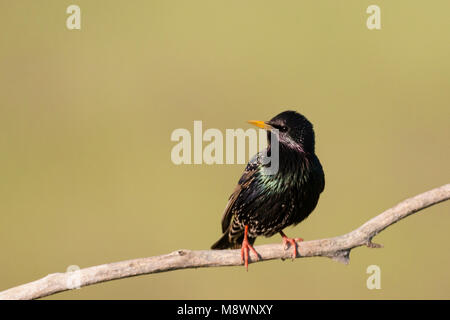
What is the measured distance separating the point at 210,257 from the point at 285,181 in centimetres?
127

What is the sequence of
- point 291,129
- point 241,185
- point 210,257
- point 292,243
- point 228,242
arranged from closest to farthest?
point 210,257 → point 292,243 → point 291,129 → point 241,185 → point 228,242

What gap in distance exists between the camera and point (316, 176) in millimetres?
6250

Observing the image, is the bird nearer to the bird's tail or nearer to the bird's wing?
the bird's wing

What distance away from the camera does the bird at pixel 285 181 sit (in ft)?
20.2

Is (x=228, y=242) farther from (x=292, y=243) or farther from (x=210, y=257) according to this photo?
(x=210, y=257)

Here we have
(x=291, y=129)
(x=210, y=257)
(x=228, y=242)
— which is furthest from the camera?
(x=228, y=242)

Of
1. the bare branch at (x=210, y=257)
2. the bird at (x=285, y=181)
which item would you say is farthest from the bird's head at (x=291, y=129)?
the bare branch at (x=210, y=257)

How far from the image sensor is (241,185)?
651 cm

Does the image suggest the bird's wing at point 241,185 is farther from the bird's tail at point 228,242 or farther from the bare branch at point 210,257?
the bare branch at point 210,257

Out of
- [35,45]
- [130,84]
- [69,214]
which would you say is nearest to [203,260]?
[69,214]

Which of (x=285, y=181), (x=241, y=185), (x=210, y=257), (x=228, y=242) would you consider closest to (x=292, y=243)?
(x=285, y=181)

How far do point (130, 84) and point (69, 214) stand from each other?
3.93 metres

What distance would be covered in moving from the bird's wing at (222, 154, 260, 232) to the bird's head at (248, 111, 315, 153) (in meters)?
0.41

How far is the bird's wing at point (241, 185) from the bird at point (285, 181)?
0.05 ft
